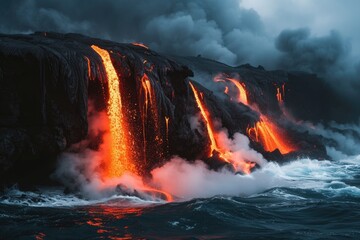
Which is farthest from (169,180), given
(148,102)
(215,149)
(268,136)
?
(268,136)

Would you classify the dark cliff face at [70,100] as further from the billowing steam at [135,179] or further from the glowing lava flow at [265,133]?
the glowing lava flow at [265,133]

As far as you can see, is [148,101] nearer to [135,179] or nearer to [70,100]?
[135,179]

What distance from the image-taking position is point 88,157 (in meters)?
18.2

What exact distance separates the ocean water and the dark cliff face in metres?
1.73

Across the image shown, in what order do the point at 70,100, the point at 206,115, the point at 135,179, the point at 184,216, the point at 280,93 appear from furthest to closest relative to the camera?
the point at 280,93 → the point at 206,115 → the point at 135,179 → the point at 70,100 → the point at 184,216

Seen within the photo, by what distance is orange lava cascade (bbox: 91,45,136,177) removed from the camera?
61.4 ft

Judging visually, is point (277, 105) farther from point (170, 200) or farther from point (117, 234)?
point (117, 234)

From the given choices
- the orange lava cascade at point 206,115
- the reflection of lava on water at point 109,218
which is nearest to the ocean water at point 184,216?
the reflection of lava on water at point 109,218

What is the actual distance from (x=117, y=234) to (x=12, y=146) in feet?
22.9

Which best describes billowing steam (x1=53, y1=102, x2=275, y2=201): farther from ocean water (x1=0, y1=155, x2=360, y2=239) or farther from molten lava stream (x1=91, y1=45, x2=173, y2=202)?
ocean water (x1=0, y1=155, x2=360, y2=239)

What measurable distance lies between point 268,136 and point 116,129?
1990 centimetres

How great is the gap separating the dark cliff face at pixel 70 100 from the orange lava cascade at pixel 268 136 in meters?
9.26

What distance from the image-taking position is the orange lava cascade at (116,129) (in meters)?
18.7

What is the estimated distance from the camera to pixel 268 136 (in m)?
35.6
